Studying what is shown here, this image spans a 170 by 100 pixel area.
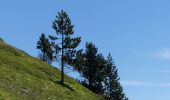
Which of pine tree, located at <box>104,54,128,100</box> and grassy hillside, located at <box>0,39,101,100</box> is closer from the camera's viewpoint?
grassy hillside, located at <box>0,39,101,100</box>

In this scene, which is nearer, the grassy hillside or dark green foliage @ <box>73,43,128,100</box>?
the grassy hillside

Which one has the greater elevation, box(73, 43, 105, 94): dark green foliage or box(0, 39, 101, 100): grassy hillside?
→ box(73, 43, 105, 94): dark green foliage

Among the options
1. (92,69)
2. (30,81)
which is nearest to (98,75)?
(92,69)

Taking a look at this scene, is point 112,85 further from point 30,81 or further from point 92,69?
point 30,81

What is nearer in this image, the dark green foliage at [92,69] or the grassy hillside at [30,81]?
the grassy hillside at [30,81]

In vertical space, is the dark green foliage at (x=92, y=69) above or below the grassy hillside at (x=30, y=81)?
above

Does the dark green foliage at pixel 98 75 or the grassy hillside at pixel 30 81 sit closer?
the grassy hillside at pixel 30 81

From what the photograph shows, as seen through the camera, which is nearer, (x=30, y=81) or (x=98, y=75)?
(x=30, y=81)

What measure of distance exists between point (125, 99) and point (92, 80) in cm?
983

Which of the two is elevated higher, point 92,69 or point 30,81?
point 92,69

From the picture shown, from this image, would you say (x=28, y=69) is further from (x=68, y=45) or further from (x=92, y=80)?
(x=92, y=80)

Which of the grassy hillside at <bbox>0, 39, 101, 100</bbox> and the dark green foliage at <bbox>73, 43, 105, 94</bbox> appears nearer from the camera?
the grassy hillside at <bbox>0, 39, 101, 100</bbox>

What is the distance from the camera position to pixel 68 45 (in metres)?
82.9

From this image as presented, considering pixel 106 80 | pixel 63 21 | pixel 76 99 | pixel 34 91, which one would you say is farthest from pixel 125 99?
pixel 34 91
